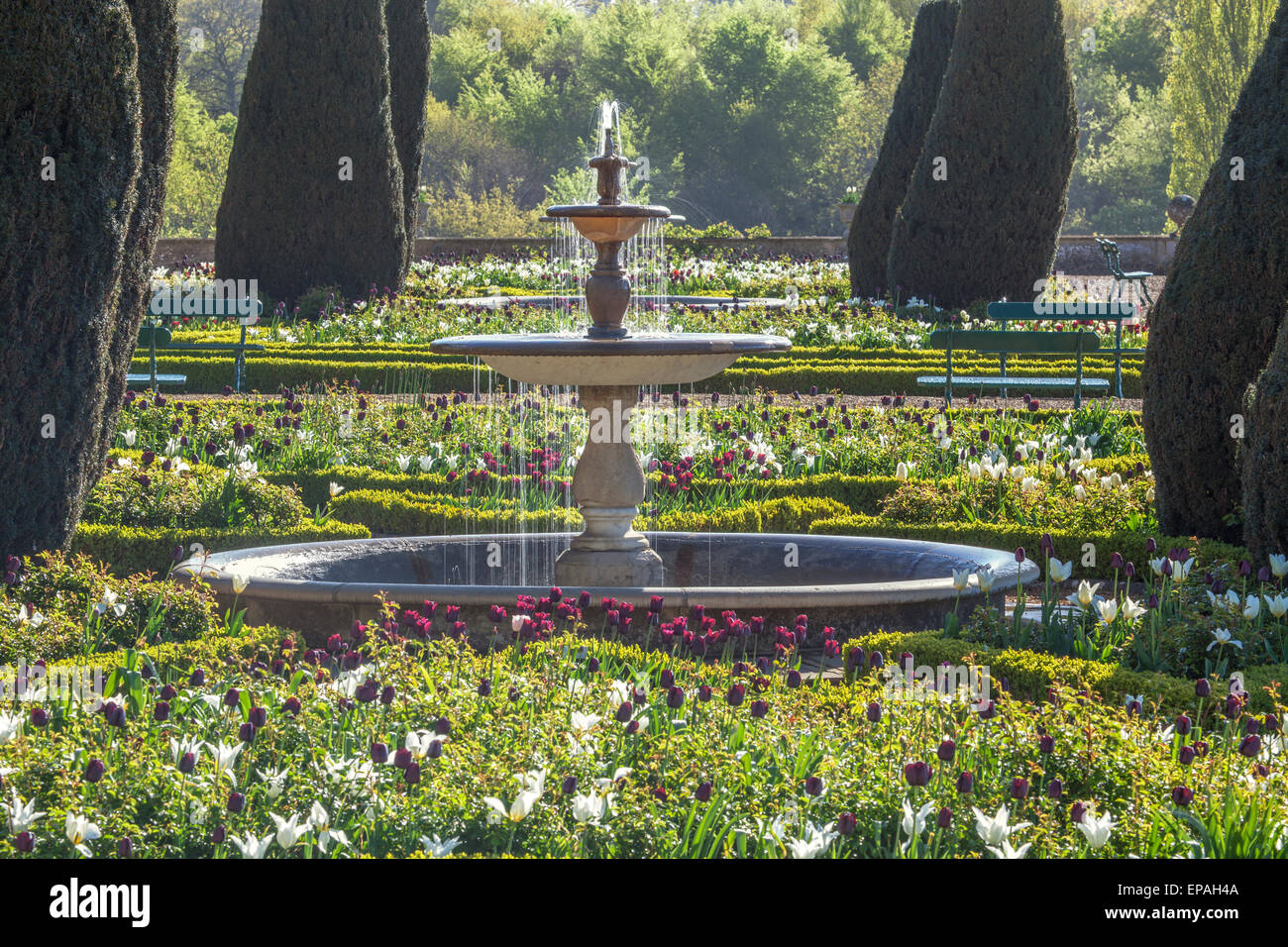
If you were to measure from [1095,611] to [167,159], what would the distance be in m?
4.85

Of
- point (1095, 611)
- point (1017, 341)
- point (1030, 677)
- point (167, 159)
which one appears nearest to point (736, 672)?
point (1030, 677)

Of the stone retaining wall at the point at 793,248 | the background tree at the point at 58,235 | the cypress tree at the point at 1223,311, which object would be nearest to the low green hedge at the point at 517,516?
the background tree at the point at 58,235

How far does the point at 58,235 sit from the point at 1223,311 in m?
4.99

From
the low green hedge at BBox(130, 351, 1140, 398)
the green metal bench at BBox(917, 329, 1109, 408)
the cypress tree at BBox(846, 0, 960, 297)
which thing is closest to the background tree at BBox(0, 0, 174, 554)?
the green metal bench at BBox(917, 329, 1109, 408)

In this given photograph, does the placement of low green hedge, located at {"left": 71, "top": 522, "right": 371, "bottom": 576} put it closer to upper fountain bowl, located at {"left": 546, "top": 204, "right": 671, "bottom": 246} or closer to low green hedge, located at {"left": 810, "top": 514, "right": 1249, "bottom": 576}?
upper fountain bowl, located at {"left": 546, "top": 204, "right": 671, "bottom": 246}

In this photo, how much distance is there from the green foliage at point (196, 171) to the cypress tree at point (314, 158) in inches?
761

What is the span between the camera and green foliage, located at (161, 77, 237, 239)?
1479 inches

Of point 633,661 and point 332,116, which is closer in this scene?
point 633,661

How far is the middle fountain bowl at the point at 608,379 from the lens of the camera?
6.00 meters

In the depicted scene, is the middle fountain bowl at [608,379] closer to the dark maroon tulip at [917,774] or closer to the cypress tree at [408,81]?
the dark maroon tulip at [917,774]

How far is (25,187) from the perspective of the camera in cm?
620

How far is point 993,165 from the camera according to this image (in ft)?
58.0
